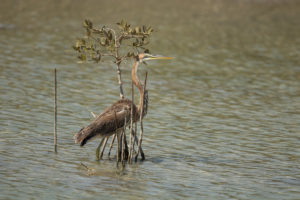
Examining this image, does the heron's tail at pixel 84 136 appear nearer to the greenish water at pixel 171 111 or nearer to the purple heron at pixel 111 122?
the purple heron at pixel 111 122

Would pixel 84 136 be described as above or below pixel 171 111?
below

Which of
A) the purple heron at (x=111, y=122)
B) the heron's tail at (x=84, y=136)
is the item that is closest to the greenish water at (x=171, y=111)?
the heron's tail at (x=84, y=136)

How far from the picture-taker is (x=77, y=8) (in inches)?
1570

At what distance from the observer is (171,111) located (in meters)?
18.1

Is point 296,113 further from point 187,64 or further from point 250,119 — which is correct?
point 187,64

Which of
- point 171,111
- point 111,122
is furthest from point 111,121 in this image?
point 171,111

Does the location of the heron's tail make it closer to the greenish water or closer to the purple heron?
the purple heron

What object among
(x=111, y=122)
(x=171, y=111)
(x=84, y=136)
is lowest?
(x=84, y=136)

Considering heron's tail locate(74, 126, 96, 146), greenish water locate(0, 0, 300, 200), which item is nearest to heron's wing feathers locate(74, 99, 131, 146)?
heron's tail locate(74, 126, 96, 146)

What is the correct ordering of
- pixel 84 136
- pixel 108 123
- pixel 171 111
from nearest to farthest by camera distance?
pixel 84 136 < pixel 108 123 < pixel 171 111

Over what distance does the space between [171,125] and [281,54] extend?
14.0 meters

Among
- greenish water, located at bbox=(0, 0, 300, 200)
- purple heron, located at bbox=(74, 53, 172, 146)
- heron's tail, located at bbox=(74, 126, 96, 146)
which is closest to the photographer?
greenish water, located at bbox=(0, 0, 300, 200)

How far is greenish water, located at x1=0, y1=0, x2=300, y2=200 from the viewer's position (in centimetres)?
1150

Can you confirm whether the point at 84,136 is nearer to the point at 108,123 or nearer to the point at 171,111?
the point at 108,123
